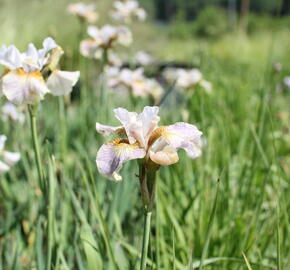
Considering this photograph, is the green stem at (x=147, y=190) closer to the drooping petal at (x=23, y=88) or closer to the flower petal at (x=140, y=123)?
the flower petal at (x=140, y=123)

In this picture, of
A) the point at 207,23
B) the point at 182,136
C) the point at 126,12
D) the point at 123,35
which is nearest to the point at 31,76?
the point at 182,136

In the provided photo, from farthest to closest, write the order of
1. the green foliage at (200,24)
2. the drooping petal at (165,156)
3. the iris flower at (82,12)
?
the green foliage at (200,24)
the iris flower at (82,12)
the drooping petal at (165,156)

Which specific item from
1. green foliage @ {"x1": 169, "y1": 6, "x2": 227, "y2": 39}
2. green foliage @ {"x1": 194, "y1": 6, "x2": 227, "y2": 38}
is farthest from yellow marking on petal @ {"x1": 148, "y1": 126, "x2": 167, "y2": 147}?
green foliage @ {"x1": 194, "y1": 6, "x2": 227, "y2": 38}

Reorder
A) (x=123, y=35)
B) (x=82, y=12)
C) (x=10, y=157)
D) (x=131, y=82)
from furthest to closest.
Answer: (x=82, y=12) < (x=131, y=82) < (x=123, y=35) < (x=10, y=157)

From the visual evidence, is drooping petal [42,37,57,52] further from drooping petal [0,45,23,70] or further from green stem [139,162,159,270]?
green stem [139,162,159,270]

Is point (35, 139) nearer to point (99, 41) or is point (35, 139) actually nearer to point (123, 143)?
point (123, 143)

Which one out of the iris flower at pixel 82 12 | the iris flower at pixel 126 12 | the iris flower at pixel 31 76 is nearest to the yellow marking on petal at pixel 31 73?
the iris flower at pixel 31 76

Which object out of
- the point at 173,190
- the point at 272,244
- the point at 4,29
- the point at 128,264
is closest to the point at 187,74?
the point at 173,190

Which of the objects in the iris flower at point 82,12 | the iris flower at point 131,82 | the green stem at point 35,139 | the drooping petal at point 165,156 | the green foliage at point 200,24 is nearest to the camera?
the drooping petal at point 165,156

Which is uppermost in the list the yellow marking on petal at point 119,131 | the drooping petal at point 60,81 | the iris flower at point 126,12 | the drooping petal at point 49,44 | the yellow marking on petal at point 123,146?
the iris flower at point 126,12
